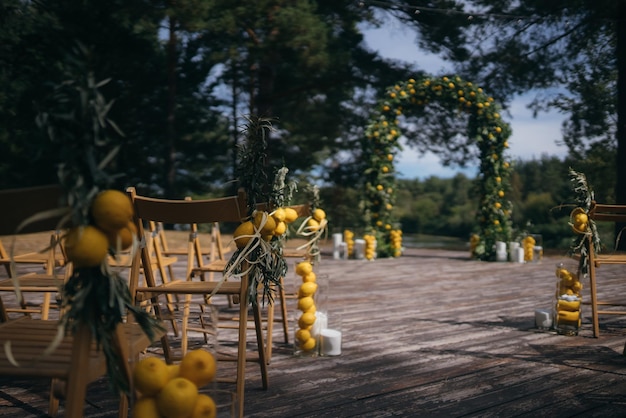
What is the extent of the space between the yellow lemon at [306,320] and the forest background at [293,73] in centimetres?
631

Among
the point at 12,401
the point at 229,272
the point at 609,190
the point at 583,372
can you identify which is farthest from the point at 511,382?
the point at 609,190

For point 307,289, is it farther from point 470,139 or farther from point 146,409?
point 470,139

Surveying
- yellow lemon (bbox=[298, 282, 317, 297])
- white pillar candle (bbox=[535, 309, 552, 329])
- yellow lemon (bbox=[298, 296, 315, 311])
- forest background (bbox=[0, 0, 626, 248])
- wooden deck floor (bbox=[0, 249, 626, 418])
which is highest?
forest background (bbox=[0, 0, 626, 248])

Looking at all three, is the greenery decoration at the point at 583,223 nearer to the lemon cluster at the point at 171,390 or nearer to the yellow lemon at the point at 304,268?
the yellow lemon at the point at 304,268

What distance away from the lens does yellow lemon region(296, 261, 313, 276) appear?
126 inches

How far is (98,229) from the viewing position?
115cm

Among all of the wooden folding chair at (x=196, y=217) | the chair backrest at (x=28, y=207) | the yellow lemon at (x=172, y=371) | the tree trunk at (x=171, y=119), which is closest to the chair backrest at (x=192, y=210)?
the wooden folding chair at (x=196, y=217)

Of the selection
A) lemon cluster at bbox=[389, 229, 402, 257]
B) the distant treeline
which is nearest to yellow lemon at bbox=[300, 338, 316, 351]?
lemon cluster at bbox=[389, 229, 402, 257]

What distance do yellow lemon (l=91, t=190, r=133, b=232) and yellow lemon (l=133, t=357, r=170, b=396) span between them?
0.30 m

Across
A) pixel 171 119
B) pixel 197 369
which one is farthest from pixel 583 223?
pixel 171 119

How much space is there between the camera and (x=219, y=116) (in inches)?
649

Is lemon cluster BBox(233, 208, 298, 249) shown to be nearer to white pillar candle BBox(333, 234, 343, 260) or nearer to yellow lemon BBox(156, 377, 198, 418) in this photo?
yellow lemon BBox(156, 377, 198, 418)

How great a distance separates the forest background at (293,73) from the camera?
11.1 meters

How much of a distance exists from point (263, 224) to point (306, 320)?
1.23 meters
